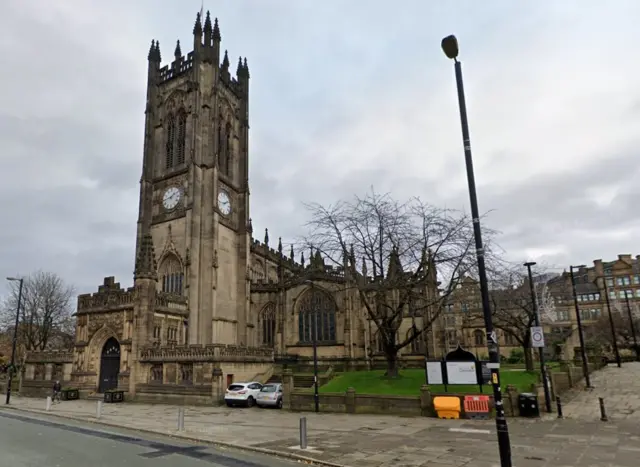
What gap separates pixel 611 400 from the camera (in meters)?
22.6

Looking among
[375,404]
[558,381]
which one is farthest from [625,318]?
[375,404]

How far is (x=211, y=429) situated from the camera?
15.9m

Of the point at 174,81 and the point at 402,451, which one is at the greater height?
the point at 174,81

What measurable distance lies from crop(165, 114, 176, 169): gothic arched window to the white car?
31.1 meters

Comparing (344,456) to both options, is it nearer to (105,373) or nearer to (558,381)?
(558,381)

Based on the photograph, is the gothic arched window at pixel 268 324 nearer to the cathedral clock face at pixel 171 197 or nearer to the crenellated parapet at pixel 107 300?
the cathedral clock face at pixel 171 197

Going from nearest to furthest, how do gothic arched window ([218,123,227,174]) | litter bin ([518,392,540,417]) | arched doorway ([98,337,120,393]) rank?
litter bin ([518,392,540,417]) → arched doorway ([98,337,120,393]) → gothic arched window ([218,123,227,174])

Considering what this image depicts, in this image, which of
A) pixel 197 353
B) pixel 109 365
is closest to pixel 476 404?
pixel 197 353

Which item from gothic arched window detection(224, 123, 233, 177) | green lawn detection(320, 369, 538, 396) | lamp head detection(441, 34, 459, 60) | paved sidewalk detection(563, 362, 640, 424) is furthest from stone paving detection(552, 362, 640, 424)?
gothic arched window detection(224, 123, 233, 177)

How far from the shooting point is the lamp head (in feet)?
29.2

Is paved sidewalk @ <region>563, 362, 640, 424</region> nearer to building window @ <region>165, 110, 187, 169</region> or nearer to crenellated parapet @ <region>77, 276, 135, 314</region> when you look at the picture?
crenellated parapet @ <region>77, 276, 135, 314</region>

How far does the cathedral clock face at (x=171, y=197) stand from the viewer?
46.1m

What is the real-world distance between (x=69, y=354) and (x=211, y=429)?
23.2 m

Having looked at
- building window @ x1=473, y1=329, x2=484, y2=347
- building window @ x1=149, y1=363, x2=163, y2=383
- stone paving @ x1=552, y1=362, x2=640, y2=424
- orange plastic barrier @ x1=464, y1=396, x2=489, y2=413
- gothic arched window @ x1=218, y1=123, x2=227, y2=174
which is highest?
gothic arched window @ x1=218, y1=123, x2=227, y2=174
